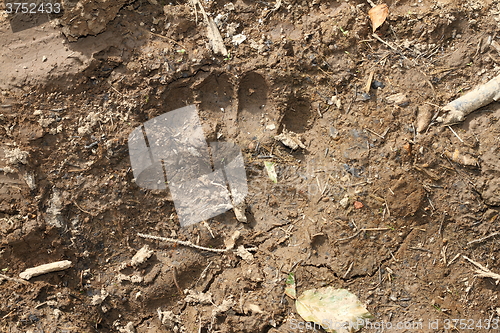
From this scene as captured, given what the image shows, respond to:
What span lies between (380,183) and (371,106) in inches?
21.8

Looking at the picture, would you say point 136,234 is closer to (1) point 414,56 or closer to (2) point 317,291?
(2) point 317,291

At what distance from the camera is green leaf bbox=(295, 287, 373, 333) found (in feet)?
8.09

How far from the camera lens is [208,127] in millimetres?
2803

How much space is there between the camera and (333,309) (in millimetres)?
2510

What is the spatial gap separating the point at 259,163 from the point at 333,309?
111 cm

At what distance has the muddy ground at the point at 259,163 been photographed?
257cm

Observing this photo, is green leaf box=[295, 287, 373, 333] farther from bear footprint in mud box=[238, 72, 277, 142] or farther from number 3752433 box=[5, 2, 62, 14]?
number 3752433 box=[5, 2, 62, 14]

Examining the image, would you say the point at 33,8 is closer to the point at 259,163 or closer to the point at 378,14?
the point at 259,163

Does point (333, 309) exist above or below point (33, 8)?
below

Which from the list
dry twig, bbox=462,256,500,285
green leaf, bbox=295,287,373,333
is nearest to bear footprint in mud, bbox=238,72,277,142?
green leaf, bbox=295,287,373,333

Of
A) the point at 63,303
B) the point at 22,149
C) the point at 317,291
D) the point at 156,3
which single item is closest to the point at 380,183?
the point at 317,291

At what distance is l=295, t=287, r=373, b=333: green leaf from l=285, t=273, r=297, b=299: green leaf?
47 millimetres

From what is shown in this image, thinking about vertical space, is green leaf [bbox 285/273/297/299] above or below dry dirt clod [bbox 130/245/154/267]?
below

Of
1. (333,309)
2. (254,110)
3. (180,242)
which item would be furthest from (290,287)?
(254,110)
